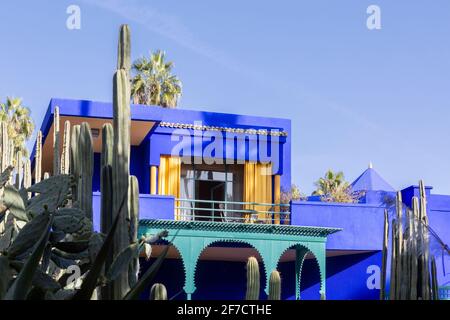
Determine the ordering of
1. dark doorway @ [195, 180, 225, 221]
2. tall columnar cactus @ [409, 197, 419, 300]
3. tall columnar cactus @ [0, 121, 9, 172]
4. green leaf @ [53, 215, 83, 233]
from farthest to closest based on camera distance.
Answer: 1. dark doorway @ [195, 180, 225, 221]
2. tall columnar cactus @ [0, 121, 9, 172]
3. tall columnar cactus @ [409, 197, 419, 300]
4. green leaf @ [53, 215, 83, 233]

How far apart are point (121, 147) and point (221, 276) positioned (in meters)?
19.2

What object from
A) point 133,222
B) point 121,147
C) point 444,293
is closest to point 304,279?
point 444,293

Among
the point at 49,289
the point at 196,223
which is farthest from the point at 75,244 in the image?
the point at 196,223

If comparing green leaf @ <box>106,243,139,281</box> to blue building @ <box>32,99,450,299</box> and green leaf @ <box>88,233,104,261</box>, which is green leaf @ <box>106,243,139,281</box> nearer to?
green leaf @ <box>88,233,104,261</box>

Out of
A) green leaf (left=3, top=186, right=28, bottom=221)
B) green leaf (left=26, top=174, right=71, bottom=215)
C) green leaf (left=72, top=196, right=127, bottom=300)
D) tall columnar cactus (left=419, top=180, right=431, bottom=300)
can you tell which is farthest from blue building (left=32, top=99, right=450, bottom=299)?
green leaf (left=72, top=196, right=127, bottom=300)

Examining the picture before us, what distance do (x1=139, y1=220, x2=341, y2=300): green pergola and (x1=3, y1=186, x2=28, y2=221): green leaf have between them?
14.0 m

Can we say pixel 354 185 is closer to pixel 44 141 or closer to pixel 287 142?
pixel 287 142

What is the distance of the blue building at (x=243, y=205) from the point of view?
20.7m

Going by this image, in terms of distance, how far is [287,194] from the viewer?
941 inches

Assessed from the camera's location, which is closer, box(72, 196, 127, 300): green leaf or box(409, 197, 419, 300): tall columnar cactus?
box(72, 196, 127, 300): green leaf

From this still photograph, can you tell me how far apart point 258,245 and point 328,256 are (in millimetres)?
4349

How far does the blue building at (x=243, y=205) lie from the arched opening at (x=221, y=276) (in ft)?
0.10

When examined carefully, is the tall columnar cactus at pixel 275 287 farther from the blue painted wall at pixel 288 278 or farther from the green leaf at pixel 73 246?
the blue painted wall at pixel 288 278

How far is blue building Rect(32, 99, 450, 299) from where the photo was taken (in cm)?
2067
